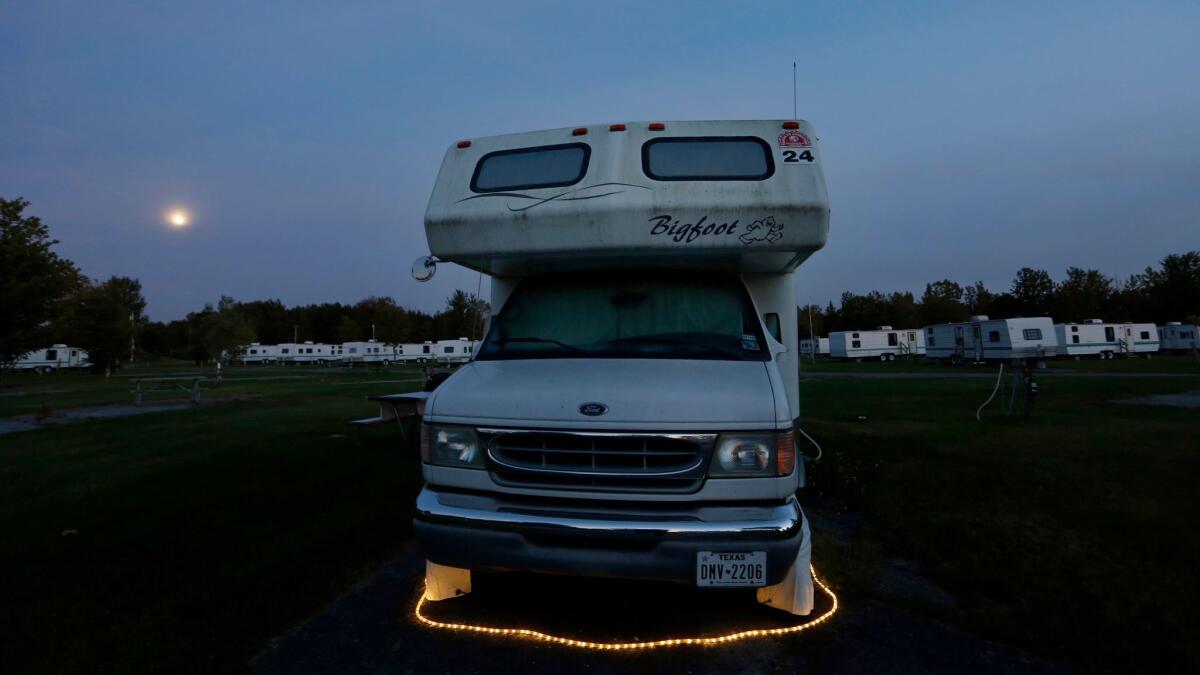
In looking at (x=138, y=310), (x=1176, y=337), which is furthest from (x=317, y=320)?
(x=1176, y=337)

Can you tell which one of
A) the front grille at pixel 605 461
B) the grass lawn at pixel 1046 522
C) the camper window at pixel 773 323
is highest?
the camper window at pixel 773 323

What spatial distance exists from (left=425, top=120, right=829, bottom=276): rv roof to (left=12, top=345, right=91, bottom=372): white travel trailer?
72.7m

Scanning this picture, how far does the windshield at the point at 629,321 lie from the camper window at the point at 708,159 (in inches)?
28.3

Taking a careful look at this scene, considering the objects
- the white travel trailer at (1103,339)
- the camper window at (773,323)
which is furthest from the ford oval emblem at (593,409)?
the white travel trailer at (1103,339)

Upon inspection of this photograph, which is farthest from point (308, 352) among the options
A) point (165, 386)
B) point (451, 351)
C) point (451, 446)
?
point (451, 446)

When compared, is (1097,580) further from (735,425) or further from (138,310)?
(138,310)

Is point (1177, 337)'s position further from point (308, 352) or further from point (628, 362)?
point (308, 352)

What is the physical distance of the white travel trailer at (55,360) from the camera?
199ft

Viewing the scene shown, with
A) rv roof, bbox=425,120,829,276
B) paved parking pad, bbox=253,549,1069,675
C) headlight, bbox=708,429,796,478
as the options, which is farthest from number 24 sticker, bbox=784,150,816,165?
paved parking pad, bbox=253,549,1069,675

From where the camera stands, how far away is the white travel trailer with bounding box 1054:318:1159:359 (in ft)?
143

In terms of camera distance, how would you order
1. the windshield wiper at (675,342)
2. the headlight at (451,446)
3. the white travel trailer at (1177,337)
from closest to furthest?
1. the headlight at (451,446)
2. the windshield wiper at (675,342)
3. the white travel trailer at (1177,337)

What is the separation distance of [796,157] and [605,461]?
255 centimetres

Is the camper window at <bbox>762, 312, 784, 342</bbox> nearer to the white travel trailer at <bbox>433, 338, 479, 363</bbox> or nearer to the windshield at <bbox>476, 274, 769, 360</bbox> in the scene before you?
the windshield at <bbox>476, 274, 769, 360</bbox>

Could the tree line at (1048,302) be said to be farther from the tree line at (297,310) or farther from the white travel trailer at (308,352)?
the white travel trailer at (308,352)
